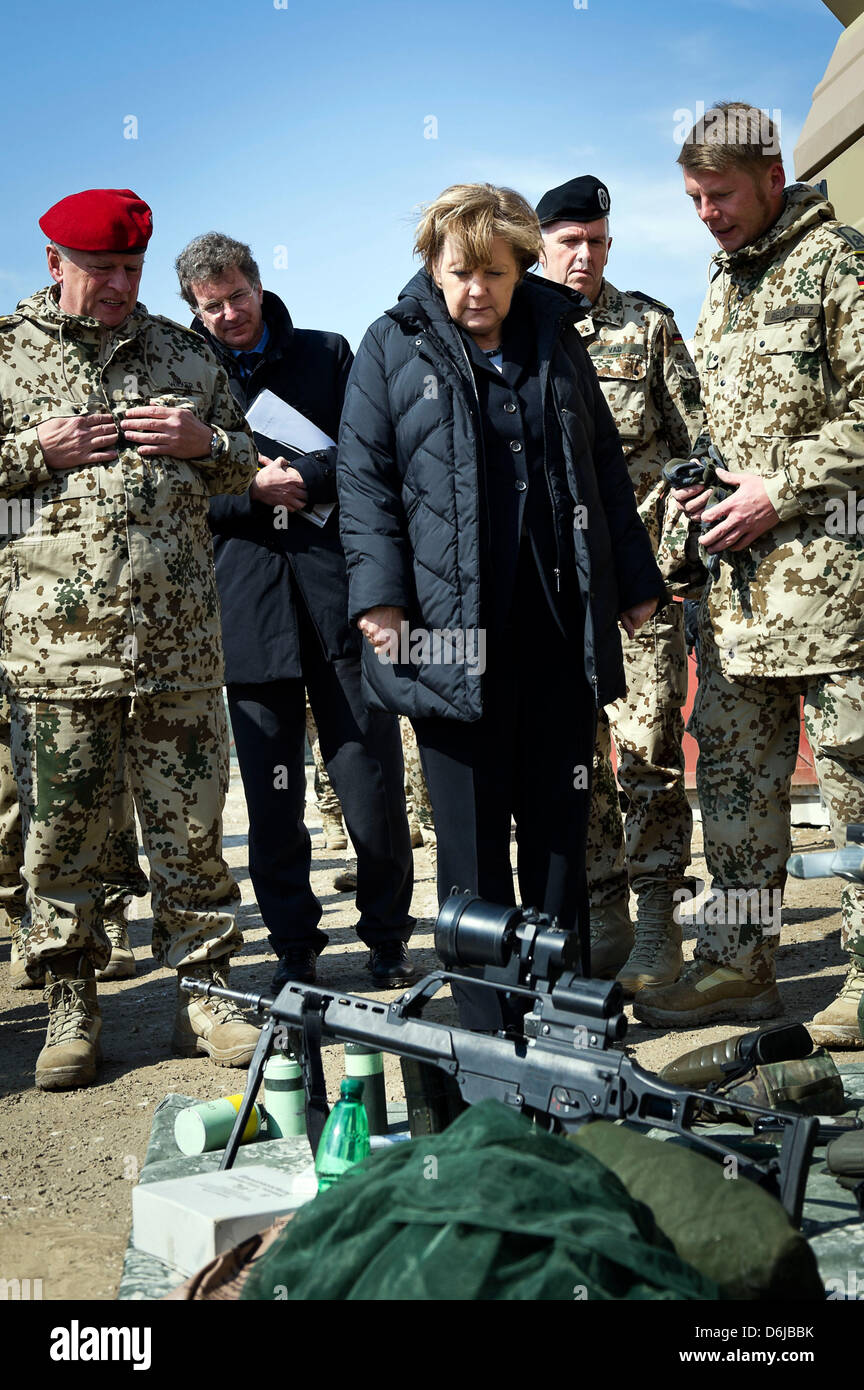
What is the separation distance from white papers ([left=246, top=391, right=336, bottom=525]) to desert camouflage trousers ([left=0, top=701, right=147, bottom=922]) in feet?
4.49

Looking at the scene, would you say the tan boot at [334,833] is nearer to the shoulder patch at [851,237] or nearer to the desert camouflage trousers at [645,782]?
the desert camouflage trousers at [645,782]

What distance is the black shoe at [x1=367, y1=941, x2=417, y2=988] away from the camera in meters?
4.73

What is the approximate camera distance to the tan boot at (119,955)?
17.5ft

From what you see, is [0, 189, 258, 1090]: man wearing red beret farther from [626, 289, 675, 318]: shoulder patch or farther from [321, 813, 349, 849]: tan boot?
[321, 813, 349, 849]: tan boot

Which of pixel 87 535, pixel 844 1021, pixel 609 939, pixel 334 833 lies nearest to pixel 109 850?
pixel 87 535

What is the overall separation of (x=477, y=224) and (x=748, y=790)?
1.85 m

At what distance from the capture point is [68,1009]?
158 inches

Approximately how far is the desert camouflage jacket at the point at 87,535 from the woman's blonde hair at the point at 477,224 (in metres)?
1.09

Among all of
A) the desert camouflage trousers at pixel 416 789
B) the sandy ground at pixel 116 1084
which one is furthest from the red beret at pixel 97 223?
the desert camouflage trousers at pixel 416 789

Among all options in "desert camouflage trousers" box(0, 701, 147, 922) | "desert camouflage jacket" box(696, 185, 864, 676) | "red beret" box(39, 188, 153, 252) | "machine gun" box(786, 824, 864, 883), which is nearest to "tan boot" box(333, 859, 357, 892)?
"desert camouflage trousers" box(0, 701, 147, 922)

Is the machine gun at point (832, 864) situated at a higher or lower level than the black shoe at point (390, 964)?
higher

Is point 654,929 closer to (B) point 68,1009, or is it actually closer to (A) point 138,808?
(A) point 138,808
